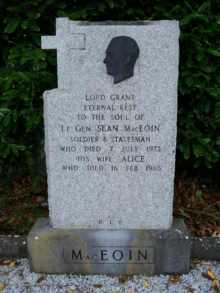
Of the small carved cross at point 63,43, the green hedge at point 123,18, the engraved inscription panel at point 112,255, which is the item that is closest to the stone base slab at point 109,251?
the engraved inscription panel at point 112,255

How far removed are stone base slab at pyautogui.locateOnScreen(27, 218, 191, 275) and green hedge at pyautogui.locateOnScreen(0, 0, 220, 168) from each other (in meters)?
1.16

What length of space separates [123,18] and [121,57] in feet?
4.89

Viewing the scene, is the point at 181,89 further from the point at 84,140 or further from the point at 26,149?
the point at 26,149

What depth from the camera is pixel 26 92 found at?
2.92 m

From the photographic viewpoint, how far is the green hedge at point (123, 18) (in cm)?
279

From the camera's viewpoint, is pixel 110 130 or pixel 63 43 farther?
pixel 110 130

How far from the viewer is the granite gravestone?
2.01 meters

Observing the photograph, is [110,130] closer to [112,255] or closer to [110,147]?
[110,147]

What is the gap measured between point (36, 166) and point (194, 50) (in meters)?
2.60

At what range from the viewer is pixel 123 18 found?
3168 millimetres

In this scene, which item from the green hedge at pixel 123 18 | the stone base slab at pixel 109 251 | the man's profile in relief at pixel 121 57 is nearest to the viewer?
the man's profile in relief at pixel 121 57

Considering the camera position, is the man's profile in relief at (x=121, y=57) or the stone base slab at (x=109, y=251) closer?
the man's profile in relief at (x=121, y=57)

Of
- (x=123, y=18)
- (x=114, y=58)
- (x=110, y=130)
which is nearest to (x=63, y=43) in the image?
(x=114, y=58)

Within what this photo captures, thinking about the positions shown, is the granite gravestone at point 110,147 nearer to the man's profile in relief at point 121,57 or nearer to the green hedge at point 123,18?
the man's profile in relief at point 121,57
